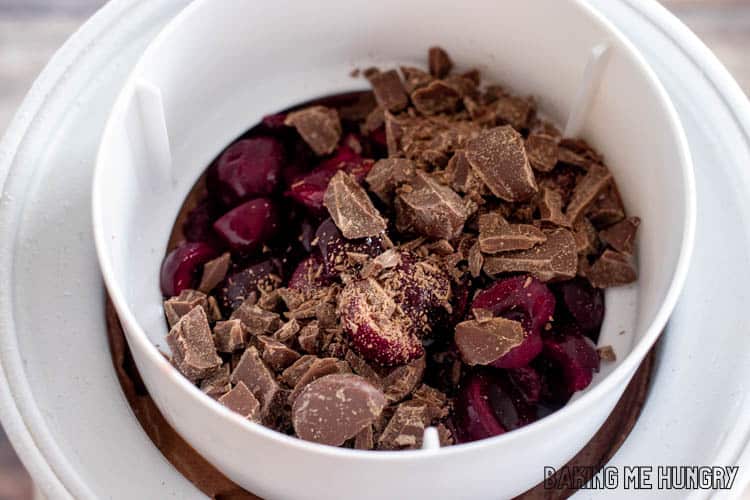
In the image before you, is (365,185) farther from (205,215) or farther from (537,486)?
(537,486)

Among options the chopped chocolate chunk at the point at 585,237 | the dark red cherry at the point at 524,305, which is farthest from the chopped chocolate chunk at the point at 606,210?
the dark red cherry at the point at 524,305

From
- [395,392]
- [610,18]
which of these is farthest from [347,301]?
[610,18]

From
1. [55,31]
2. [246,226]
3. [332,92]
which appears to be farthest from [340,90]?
[55,31]

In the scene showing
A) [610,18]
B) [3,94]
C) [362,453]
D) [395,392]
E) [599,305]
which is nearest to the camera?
[362,453]

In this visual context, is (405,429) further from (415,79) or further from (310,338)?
(415,79)

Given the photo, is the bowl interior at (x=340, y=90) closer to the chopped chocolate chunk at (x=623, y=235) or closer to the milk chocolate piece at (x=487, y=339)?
the chopped chocolate chunk at (x=623, y=235)

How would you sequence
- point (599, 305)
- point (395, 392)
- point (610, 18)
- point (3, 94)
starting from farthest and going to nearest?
point (3, 94) < point (610, 18) < point (599, 305) < point (395, 392)
